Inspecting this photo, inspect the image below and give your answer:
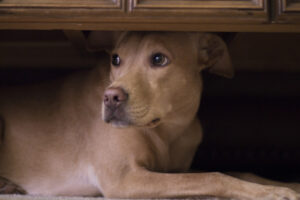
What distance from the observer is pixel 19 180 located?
90.4 inches

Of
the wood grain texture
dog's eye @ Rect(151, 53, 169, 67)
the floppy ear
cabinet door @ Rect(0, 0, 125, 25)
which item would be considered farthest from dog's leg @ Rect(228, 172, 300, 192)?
cabinet door @ Rect(0, 0, 125, 25)

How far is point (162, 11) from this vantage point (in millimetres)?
1708

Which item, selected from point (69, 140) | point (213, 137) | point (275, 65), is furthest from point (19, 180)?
point (275, 65)

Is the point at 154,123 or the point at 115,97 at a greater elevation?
the point at 115,97

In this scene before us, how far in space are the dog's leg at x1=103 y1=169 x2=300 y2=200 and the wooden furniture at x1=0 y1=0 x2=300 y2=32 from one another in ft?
2.17

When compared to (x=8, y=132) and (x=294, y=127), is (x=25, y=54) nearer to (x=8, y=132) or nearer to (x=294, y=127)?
(x=8, y=132)

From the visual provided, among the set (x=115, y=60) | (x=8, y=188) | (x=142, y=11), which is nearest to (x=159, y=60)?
(x=115, y=60)

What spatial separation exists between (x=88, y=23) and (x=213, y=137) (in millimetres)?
1656

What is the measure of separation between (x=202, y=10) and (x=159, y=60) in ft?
1.36

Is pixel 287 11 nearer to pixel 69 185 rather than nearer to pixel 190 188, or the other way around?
pixel 190 188

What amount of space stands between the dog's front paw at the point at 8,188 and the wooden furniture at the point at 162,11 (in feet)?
2.92

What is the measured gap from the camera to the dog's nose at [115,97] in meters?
1.82

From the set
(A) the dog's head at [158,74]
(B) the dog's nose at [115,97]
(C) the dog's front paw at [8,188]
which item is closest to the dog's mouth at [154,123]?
(A) the dog's head at [158,74]

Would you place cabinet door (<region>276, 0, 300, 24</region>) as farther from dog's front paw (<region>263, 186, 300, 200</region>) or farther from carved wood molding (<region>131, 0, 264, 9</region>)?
dog's front paw (<region>263, 186, 300, 200</region>)
